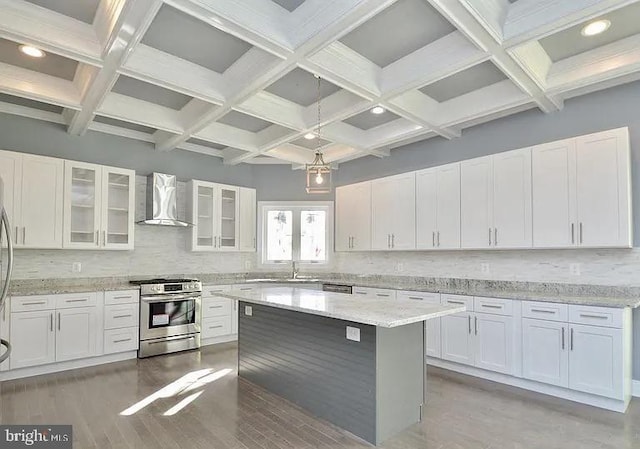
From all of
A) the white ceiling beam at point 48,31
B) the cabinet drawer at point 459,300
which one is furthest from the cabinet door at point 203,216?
the cabinet drawer at point 459,300

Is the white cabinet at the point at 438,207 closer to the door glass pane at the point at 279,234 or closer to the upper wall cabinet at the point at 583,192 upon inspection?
the upper wall cabinet at the point at 583,192

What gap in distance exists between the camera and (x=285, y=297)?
357 cm

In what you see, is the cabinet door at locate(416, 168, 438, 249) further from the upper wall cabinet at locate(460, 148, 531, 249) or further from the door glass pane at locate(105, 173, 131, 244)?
the door glass pane at locate(105, 173, 131, 244)

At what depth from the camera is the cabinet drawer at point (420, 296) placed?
4422 mm

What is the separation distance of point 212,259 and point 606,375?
5.25 m

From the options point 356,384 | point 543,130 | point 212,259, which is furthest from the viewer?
point 212,259

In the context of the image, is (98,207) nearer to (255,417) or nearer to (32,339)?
(32,339)

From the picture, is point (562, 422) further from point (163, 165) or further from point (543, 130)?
point (163, 165)

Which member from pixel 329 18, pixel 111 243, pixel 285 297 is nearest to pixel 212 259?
pixel 111 243

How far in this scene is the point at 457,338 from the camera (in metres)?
4.23

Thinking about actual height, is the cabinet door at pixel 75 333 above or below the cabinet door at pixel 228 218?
below

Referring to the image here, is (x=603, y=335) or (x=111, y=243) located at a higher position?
(x=111, y=243)

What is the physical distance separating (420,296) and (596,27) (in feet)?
10.0

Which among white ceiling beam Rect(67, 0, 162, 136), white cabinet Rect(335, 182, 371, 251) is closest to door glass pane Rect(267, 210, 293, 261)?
white cabinet Rect(335, 182, 371, 251)
